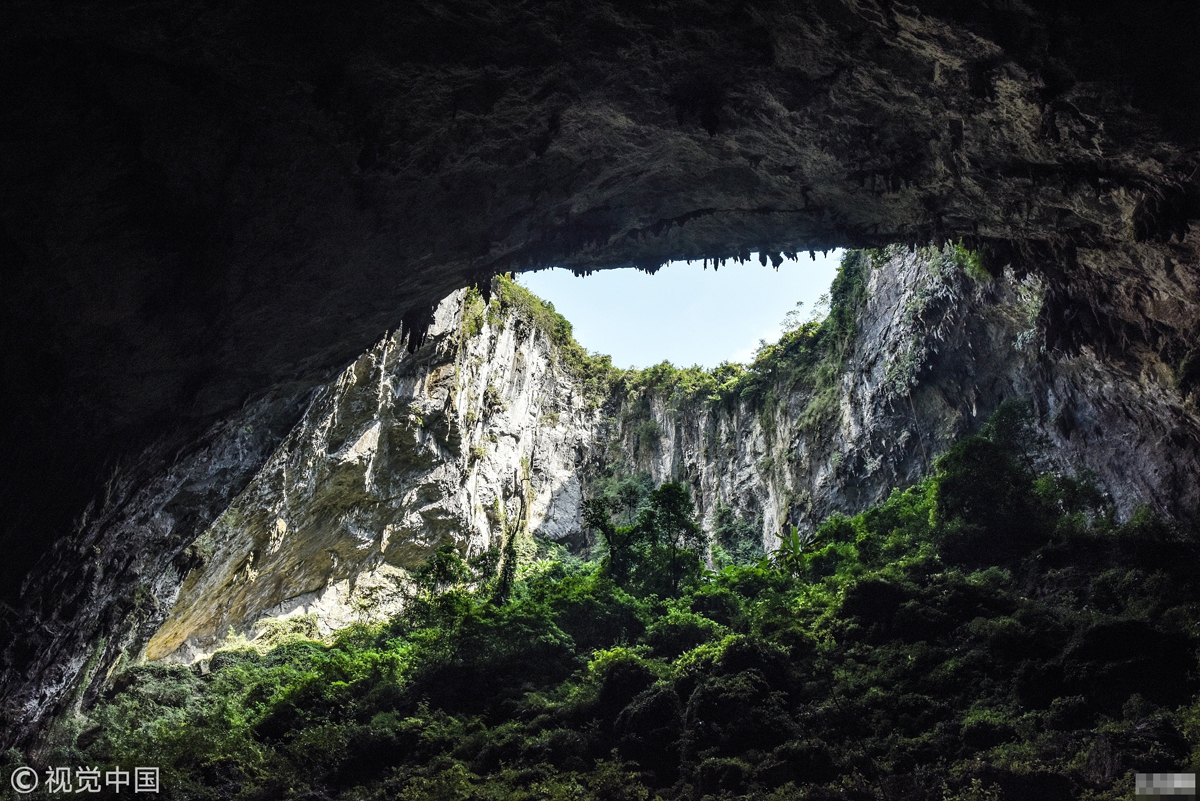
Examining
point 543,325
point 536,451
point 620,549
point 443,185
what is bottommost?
point 620,549

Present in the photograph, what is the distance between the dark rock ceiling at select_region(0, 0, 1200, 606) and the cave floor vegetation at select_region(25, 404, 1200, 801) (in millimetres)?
4316

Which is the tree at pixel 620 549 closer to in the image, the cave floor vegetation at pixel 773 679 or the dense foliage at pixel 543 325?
the cave floor vegetation at pixel 773 679

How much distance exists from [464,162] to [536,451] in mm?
22626

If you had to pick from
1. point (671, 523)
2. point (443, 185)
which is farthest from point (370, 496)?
point (443, 185)

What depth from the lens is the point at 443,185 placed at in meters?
8.03

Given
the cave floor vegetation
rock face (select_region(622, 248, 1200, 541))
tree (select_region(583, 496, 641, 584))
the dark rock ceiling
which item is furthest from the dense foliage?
the dark rock ceiling

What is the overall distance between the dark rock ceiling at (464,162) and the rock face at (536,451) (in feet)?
12.6

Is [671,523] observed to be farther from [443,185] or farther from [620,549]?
[443,185]

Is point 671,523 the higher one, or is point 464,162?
point 464,162

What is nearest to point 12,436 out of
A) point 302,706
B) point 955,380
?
point 302,706

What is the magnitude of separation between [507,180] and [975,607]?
10.1 meters

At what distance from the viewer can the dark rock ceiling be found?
19.1 ft

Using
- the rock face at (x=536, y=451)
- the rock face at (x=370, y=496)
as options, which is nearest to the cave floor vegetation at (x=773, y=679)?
the rock face at (x=536, y=451)

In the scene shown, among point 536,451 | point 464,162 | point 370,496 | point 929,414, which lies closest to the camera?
point 464,162
